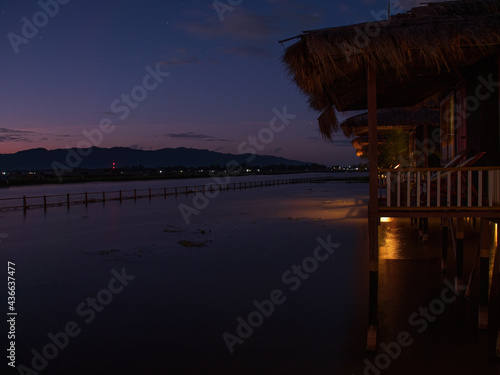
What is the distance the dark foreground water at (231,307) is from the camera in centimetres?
482

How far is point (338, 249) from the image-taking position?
10852 millimetres

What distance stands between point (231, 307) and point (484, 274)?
3.93m

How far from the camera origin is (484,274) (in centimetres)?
530

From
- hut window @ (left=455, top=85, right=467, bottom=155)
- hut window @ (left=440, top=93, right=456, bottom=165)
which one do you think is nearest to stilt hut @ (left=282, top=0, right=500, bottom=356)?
hut window @ (left=455, top=85, right=467, bottom=155)

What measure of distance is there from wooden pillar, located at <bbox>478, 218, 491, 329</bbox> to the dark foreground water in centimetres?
21

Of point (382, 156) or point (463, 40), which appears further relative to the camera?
point (382, 156)

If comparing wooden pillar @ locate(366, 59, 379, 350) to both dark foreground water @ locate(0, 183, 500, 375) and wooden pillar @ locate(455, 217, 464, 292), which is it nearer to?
dark foreground water @ locate(0, 183, 500, 375)

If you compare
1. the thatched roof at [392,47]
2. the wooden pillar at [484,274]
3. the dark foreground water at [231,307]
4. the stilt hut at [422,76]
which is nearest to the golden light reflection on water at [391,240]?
the dark foreground water at [231,307]

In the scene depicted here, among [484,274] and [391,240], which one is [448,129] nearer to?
[391,240]

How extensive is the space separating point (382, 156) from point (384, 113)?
10636mm

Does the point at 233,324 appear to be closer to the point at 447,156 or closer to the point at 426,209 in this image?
the point at 426,209

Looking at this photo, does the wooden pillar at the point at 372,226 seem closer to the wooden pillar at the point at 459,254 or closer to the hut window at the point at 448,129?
the wooden pillar at the point at 459,254

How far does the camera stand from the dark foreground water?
482 centimetres

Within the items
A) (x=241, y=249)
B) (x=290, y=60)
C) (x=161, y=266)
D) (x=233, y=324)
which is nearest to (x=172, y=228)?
(x=241, y=249)
